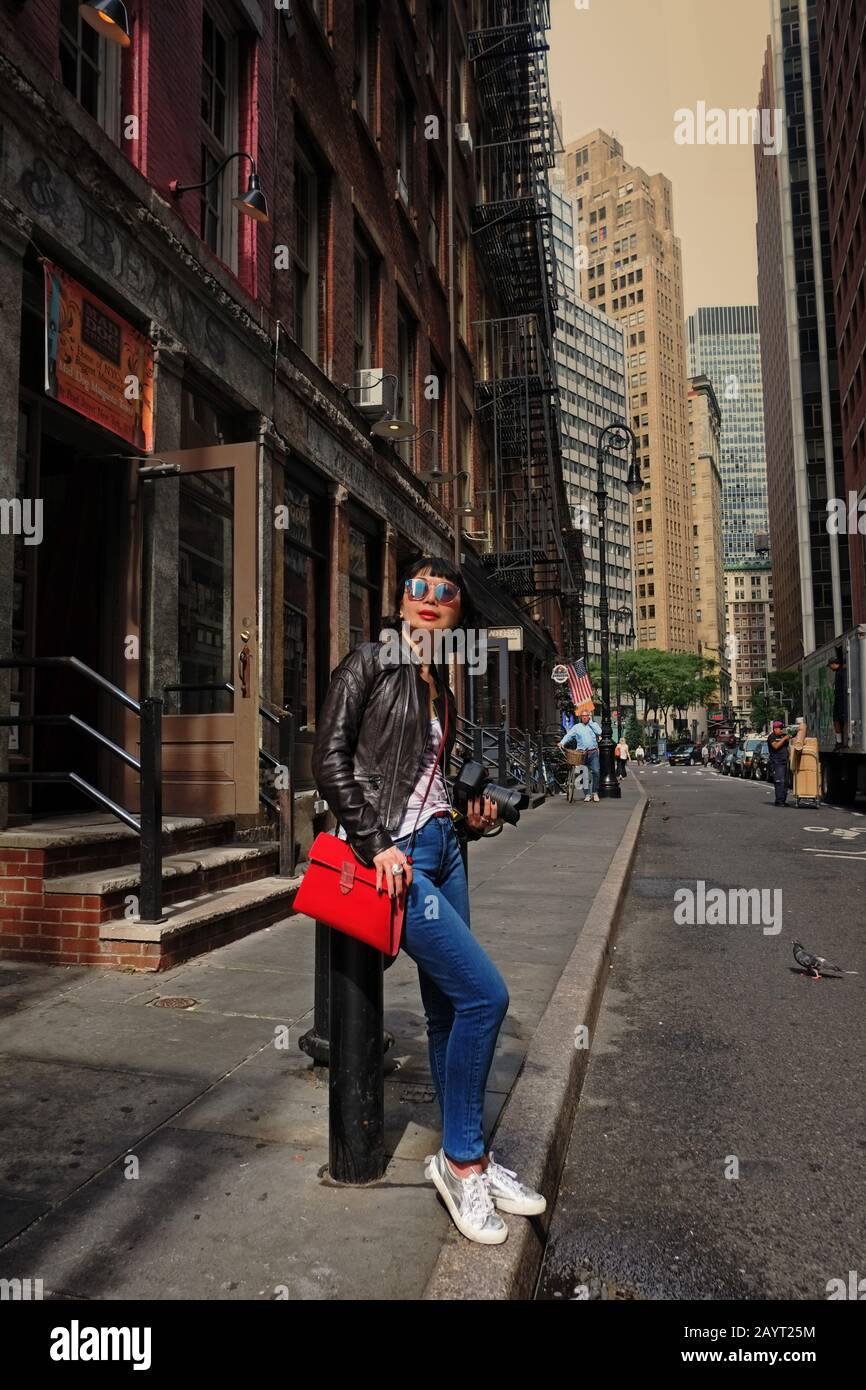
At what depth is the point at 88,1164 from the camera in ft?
9.57

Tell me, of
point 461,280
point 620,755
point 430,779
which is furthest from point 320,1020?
point 620,755

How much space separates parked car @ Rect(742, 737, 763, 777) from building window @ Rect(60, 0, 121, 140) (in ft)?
129

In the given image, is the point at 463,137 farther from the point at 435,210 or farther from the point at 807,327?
Result: the point at 807,327

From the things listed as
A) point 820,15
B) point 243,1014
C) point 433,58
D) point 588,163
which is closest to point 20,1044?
point 243,1014

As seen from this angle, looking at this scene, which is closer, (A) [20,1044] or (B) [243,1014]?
(A) [20,1044]

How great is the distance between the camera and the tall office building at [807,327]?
267 ft

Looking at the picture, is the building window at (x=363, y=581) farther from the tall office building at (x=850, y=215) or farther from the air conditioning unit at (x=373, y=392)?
the tall office building at (x=850, y=215)

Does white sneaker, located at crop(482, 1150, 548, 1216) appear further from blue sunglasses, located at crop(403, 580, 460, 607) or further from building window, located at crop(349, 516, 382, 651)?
building window, located at crop(349, 516, 382, 651)

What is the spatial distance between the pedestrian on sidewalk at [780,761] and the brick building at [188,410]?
1042 cm

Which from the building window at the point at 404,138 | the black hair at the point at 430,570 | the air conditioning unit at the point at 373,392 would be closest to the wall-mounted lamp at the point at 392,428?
the air conditioning unit at the point at 373,392

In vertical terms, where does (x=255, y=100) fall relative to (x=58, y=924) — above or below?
above

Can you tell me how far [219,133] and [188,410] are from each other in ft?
10.9
